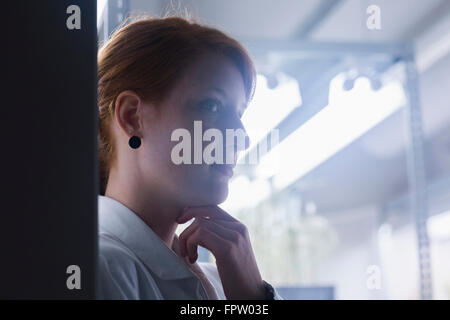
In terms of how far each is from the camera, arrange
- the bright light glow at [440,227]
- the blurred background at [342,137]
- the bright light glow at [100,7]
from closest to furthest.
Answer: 1. the bright light glow at [100,7]
2. the blurred background at [342,137]
3. the bright light glow at [440,227]

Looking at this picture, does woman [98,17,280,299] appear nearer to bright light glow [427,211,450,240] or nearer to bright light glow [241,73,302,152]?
bright light glow [241,73,302,152]

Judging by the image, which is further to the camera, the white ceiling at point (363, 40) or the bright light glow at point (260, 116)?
the white ceiling at point (363, 40)

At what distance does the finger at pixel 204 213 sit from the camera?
0.56 meters

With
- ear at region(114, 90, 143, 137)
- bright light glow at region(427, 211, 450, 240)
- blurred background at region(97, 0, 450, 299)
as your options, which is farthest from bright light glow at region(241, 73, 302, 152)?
bright light glow at region(427, 211, 450, 240)

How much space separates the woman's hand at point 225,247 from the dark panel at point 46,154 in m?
0.12

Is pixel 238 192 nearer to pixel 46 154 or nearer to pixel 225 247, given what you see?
pixel 225 247

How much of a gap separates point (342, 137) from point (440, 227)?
3255mm

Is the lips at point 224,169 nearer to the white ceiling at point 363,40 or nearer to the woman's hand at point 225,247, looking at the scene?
the woman's hand at point 225,247

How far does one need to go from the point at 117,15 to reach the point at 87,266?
274 millimetres

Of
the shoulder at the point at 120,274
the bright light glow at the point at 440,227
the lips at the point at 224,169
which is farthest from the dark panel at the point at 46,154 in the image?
the bright light glow at the point at 440,227

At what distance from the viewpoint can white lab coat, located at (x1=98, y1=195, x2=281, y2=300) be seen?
0.51 metres

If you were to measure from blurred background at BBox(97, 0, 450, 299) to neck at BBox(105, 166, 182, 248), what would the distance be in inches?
2.5

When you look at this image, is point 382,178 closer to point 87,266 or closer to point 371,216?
point 371,216

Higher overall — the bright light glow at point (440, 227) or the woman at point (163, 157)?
the bright light glow at point (440, 227)
